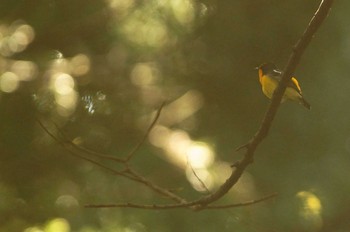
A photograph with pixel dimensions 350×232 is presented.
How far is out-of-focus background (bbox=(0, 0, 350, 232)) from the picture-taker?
402 cm

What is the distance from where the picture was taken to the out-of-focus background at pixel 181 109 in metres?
4.02

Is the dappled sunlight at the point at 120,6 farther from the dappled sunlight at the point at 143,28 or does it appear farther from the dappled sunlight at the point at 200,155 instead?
the dappled sunlight at the point at 200,155

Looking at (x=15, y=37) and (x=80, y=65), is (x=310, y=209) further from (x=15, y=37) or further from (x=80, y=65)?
(x=15, y=37)

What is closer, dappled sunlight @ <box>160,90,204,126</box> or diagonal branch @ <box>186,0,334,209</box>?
diagonal branch @ <box>186,0,334,209</box>

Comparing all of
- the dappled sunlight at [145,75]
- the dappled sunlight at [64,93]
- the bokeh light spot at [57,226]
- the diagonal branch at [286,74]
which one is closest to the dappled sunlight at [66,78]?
the dappled sunlight at [64,93]

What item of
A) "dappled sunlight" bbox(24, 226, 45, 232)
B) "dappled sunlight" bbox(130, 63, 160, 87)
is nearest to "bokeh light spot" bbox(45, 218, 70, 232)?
"dappled sunlight" bbox(24, 226, 45, 232)

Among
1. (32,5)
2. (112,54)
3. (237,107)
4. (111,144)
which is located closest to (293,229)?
(237,107)

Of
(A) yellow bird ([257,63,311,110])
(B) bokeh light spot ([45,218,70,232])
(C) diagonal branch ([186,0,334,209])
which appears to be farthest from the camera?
(B) bokeh light spot ([45,218,70,232])

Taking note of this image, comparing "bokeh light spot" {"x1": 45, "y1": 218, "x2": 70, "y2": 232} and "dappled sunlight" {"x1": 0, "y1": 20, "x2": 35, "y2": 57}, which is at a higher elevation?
"dappled sunlight" {"x1": 0, "y1": 20, "x2": 35, "y2": 57}

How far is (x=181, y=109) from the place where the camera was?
14.7ft

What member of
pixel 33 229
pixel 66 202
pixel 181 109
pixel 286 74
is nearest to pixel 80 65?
pixel 181 109

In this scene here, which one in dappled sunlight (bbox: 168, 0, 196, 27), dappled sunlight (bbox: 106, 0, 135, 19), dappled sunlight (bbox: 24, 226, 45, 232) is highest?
dappled sunlight (bbox: 168, 0, 196, 27)

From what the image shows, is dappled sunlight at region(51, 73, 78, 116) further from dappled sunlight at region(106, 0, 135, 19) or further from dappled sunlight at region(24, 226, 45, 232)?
dappled sunlight at region(24, 226, 45, 232)

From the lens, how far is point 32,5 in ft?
13.7
